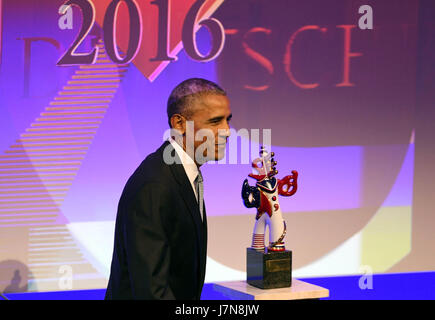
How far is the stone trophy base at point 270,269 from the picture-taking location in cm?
251

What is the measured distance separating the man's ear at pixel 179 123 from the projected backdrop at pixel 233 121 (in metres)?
2.22

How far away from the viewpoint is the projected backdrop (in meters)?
4.05

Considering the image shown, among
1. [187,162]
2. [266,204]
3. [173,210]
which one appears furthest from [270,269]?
[173,210]

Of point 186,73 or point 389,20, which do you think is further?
point 389,20

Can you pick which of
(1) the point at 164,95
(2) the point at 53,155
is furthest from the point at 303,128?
(2) the point at 53,155

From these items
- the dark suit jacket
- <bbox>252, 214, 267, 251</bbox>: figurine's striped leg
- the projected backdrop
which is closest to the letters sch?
the projected backdrop

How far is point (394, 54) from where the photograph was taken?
467 centimetres

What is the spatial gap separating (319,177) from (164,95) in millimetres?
1357

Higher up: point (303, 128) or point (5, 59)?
point (5, 59)

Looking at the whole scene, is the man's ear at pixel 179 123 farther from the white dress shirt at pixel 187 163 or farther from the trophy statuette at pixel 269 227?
the trophy statuette at pixel 269 227

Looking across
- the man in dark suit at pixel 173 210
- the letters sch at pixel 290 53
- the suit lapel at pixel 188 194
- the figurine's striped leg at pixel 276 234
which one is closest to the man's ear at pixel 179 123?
the man in dark suit at pixel 173 210

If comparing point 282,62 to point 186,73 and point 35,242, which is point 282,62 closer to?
point 186,73

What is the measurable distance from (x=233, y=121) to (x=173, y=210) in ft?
8.61

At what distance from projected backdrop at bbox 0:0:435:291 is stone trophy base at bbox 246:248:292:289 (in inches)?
67.5
